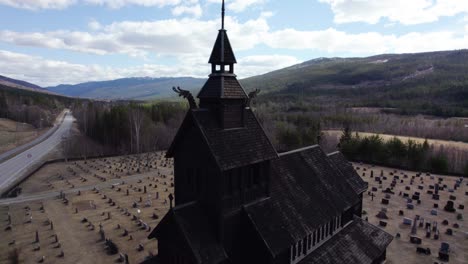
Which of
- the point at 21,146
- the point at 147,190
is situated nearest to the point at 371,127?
the point at 147,190

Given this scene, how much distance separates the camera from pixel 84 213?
1582 inches

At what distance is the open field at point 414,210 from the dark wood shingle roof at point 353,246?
4.93 metres

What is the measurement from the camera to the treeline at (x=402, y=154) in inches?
2682

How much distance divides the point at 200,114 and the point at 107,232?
25573 mm

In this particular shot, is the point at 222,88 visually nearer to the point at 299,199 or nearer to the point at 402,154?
the point at 299,199

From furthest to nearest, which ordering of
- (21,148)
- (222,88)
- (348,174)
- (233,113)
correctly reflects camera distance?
(21,148)
(348,174)
(233,113)
(222,88)

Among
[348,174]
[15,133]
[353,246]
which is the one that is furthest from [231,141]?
[15,133]

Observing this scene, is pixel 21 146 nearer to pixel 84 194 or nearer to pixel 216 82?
pixel 84 194

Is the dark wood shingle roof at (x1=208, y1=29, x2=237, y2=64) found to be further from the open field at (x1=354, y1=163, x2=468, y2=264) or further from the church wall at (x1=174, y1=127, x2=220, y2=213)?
the open field at (x1=354, y1=163, x2=468, y2=264)

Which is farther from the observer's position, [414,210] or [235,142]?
[414,210]

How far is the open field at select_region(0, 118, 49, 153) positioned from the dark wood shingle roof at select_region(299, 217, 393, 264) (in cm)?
9247

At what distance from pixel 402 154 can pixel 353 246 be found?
191 ft

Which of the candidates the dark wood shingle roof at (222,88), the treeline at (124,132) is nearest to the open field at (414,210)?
the dark wood shingle roof at (222,88)

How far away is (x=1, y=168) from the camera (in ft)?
203
